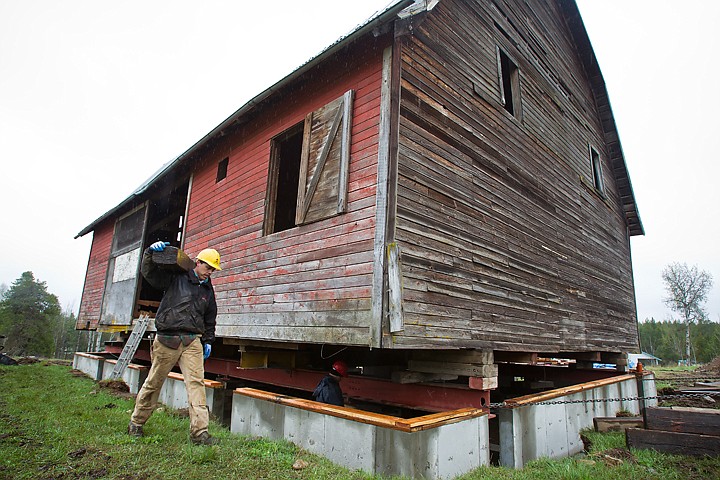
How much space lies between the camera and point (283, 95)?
7469 millimetres

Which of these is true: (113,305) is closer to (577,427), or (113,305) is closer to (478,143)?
(478,143)

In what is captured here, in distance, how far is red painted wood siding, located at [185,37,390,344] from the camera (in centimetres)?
527

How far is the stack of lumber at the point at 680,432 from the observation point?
4895 millimetres

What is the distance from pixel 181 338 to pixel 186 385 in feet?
1.64

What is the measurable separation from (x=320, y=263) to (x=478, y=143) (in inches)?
119

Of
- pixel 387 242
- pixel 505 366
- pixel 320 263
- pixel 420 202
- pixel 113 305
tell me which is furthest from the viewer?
pixel 113 305

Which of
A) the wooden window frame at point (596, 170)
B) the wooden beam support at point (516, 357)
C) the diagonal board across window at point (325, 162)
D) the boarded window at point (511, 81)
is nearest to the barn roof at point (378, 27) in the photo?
the diagonal board across window at point (325, 162)

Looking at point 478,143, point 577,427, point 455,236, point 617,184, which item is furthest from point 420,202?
point 617,184

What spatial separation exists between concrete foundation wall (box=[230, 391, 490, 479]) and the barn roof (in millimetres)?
4330

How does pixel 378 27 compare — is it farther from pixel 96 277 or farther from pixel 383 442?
pixel 96 277

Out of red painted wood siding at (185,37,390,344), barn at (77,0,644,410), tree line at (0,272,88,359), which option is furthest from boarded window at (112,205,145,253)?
tree line at (0,272,88,359)

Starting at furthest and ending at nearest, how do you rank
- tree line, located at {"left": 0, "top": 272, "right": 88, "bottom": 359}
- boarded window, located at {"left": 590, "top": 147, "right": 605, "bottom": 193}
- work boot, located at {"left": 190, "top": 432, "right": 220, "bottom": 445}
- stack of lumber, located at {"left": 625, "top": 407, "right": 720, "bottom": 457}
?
1. tree line, located at {"left": 0, "top": 272, "right": 88, "bottom": 359}
2. boarded window, located at {"left": 590, "top": 147, "right": 605, "bottom": 193}
3. stack of lumber, located at {"left": 625, "top": 407, "right": 720, "bottom": 457}
4. work boot, located at {"left": 190, "top": 432, "right": 220, "bottom": 445}

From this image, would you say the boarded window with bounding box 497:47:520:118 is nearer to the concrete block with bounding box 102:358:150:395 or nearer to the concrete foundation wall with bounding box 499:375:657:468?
the concrete foundation wall with bounding box 499:375:657:468

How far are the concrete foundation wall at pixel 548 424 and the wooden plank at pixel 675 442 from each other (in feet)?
1.46
